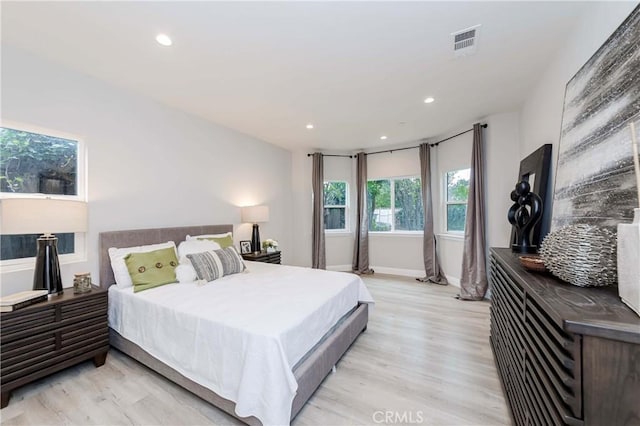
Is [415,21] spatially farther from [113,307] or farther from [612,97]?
[113,307]

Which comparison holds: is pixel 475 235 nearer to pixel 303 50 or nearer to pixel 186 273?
pixel 303 50

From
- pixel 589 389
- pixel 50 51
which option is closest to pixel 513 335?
pixel 589 389

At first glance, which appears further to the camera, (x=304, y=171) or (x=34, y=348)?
(x=304, y=171)

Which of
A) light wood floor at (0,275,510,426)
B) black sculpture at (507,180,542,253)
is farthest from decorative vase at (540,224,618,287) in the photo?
light wood floor at (0,275,510,426)

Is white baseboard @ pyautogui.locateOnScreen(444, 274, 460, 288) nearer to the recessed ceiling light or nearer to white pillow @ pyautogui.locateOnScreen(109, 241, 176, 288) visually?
white pillow @ pyautogui.locateOnScreen(109, 241, 176, 288)

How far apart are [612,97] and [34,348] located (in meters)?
4.06

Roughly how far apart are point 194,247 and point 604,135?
3561mm

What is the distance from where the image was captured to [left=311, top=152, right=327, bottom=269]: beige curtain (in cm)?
534

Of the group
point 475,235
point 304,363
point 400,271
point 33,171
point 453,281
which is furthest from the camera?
point 400,271

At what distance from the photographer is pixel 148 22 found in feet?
6.01

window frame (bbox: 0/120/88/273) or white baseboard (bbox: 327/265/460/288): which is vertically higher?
window frame (bbox: 0/120/88/273)

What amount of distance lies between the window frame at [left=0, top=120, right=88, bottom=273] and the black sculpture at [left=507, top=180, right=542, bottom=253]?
4004 mm

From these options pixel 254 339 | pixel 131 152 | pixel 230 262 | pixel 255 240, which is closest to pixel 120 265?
pixel 230 262

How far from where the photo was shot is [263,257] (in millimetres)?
4207
